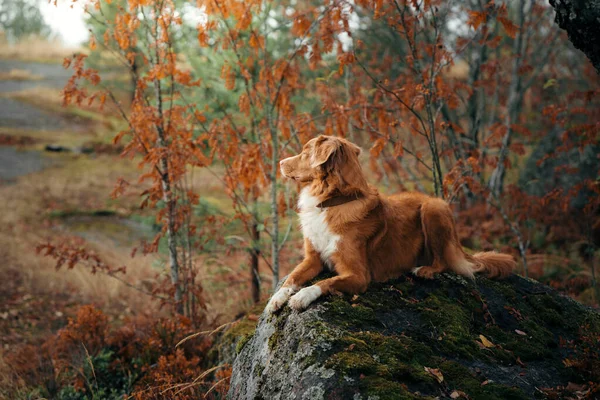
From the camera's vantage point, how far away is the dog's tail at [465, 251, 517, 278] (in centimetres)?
418

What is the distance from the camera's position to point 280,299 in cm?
328

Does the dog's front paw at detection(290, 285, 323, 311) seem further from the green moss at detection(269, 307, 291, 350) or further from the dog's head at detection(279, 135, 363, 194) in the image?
the dog's head at detection(279, 135, 363, 194)

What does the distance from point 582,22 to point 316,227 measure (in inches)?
95.5

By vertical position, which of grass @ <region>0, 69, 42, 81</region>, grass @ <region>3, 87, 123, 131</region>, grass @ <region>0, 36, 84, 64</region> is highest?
grass @ <region>0, 36, 84, 64</region>

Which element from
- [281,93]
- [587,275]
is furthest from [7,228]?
[587,275]

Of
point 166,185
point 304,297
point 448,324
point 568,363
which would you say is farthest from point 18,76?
point 568,363

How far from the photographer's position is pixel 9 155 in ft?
Result: 59.8

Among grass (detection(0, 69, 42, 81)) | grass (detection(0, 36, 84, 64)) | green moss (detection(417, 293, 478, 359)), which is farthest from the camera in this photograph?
grass (detection(0, 36, 84, 64))

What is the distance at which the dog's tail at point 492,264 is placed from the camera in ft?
13.7

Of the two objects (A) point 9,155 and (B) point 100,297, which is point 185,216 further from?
(A) point 9,155

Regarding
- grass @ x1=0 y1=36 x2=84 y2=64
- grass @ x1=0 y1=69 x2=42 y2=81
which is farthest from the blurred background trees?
grass @ x1=0 y1=69 x2=42 y2=81

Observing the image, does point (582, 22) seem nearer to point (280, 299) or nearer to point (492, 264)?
point (492, 264)

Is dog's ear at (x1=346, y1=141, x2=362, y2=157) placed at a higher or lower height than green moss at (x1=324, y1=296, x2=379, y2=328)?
higher

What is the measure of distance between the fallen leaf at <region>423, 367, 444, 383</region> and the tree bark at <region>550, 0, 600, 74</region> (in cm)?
251
